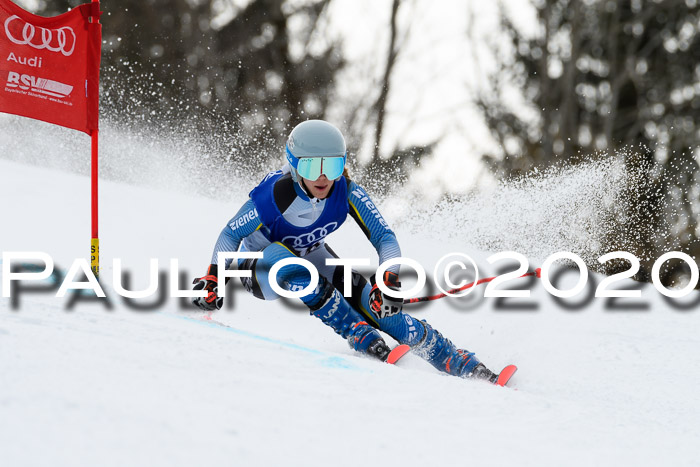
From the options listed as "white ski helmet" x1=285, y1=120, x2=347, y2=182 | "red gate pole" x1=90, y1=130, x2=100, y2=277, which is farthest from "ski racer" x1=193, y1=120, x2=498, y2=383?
"red gate pole" x1=90, y1=130, x2=100, y2=277

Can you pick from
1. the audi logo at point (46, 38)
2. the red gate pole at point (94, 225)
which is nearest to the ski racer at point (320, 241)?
the red gate pole at point (94, 225)

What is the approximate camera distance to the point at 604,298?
15.0ft

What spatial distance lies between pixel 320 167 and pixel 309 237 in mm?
417

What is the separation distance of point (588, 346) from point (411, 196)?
412 inches

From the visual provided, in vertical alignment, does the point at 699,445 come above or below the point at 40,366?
below

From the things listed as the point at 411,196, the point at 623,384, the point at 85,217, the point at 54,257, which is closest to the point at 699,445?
the point at 623,384

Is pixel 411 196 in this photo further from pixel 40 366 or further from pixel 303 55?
pixel 40 366

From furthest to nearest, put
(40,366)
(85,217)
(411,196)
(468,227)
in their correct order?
(411,196)
(468,227)
(85,217)
(40,366)

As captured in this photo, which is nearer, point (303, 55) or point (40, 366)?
point (40, 366)

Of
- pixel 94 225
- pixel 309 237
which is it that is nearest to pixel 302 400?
pixel 309 237

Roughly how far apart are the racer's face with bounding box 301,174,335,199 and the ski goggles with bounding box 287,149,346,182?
0.03m

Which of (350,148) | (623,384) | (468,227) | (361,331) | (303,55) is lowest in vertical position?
(623,384)

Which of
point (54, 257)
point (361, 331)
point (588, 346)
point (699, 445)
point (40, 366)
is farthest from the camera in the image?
point (54, 257)

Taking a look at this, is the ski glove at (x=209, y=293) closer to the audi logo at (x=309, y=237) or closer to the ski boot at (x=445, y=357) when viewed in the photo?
the audi logo at (x=309, y=237)
